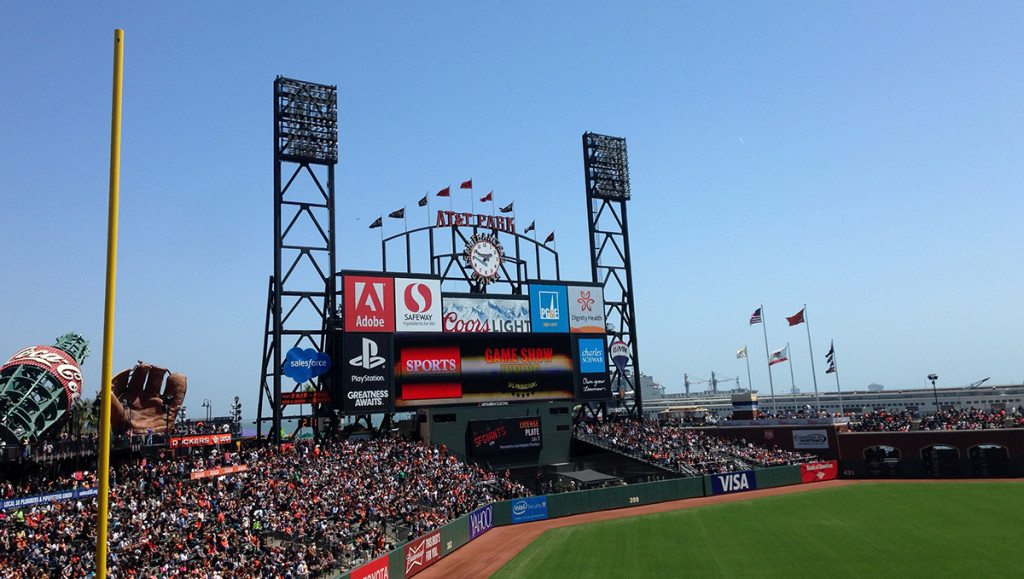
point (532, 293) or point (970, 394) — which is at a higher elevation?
point (532, 293)

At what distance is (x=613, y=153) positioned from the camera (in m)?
58.0

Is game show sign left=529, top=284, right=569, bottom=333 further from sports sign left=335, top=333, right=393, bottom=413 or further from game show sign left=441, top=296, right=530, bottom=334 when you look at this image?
sports sign left=335, top=333, right=393, bottom=413

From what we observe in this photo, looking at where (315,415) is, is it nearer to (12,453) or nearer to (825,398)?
(12,453)

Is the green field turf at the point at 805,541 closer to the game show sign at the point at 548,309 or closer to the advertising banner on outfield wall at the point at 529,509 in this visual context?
the advertising banner on outfield wall at the point at 529,509

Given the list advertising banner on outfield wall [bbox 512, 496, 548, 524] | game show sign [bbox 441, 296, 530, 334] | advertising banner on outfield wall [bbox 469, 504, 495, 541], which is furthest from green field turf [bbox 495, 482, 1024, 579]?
game show sign [bbox 441, 296, 530, 334]

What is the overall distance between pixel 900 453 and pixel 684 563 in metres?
32.5

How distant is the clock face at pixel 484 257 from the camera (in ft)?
151

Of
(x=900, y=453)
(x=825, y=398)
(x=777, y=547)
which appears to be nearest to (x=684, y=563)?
(x=777, y=547)

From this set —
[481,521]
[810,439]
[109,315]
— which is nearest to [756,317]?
[810,439]

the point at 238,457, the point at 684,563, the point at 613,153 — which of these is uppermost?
the point at 613,153

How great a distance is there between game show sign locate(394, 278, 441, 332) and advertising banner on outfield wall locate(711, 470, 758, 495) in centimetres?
1954

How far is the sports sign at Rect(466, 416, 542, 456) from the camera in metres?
43.2

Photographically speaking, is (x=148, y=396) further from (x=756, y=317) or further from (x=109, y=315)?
(x=756, y=317)

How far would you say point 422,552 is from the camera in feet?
88.4
